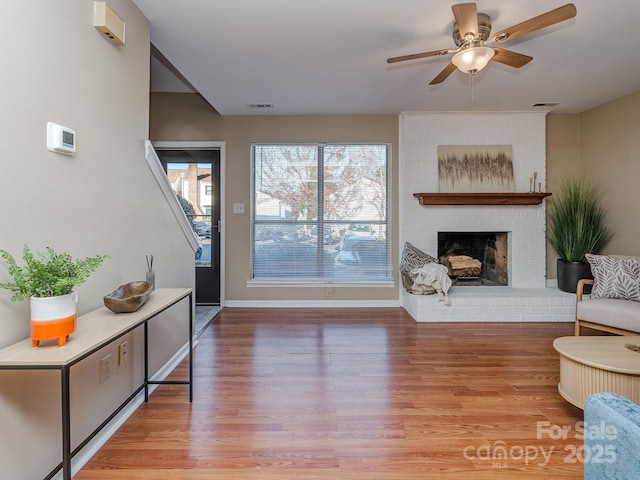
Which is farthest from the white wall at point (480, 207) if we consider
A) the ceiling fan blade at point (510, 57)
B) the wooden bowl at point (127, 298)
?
the wooden bowl at point (127, 298)

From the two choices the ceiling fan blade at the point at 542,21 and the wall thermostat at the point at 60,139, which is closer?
the wall thermostat at the point at 60,139

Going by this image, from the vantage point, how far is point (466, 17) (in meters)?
1.99

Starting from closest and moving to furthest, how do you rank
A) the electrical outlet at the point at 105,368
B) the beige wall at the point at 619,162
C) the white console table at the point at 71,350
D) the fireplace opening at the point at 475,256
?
the white console table at the point at 71,350 → the electrical outlet at the point at 105,368 → the beige wall at the point at 619,162 → the fireplace opening at the point at 475,256

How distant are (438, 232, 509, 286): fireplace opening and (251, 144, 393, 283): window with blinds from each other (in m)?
0.84

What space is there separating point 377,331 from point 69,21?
3.29m

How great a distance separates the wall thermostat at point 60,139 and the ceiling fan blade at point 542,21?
95.3 inches

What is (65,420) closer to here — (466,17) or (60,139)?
(60,139)

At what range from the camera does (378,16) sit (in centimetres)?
236

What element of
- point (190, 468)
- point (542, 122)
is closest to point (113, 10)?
point (190, 468)

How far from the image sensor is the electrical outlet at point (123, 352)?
1964 millimetres

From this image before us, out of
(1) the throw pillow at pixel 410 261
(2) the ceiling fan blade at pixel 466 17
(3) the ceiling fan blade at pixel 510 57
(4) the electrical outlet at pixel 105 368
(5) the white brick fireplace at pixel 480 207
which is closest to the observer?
(4) the electrical outlet at pixel 105 368

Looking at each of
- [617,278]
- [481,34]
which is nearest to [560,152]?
[617,278]

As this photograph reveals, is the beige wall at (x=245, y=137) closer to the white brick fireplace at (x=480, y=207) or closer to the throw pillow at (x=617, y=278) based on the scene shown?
the white brick fireplace at (x=480, y=207)

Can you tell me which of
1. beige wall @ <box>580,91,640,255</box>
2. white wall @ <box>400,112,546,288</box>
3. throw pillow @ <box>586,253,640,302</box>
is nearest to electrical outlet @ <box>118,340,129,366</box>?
white wall @ <box>400,112,546,288</box>
